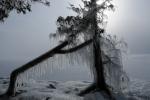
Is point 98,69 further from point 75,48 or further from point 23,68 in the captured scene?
point 23,68

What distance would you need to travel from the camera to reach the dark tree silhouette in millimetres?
22078

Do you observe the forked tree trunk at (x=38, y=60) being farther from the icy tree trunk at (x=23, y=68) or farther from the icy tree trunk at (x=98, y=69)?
the icy tree trunk at (x=98, y=69)

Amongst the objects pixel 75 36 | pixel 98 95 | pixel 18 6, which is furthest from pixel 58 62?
pixel 18 6

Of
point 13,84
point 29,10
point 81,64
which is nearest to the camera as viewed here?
point 29,10

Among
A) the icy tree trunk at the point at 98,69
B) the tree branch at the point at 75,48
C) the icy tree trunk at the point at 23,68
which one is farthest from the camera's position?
the icy tree trunk at the point at 98,69

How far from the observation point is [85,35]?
22.4 m

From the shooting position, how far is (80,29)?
72.7 feet

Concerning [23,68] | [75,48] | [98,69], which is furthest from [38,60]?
[98,69]

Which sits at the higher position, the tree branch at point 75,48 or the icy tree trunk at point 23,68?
the tree branch at point 75,48

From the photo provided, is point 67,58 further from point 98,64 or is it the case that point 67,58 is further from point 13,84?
point 13,84

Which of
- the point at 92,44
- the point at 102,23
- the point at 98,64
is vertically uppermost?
the point at 102,23

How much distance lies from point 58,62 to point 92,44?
2777 mm

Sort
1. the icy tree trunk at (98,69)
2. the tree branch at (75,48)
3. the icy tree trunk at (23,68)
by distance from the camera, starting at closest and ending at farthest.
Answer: the icy tree trunk at (23,68)
the tree branch at (75,48)
the icy tree trunk at (98,69)

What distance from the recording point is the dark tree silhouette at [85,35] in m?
22.1
